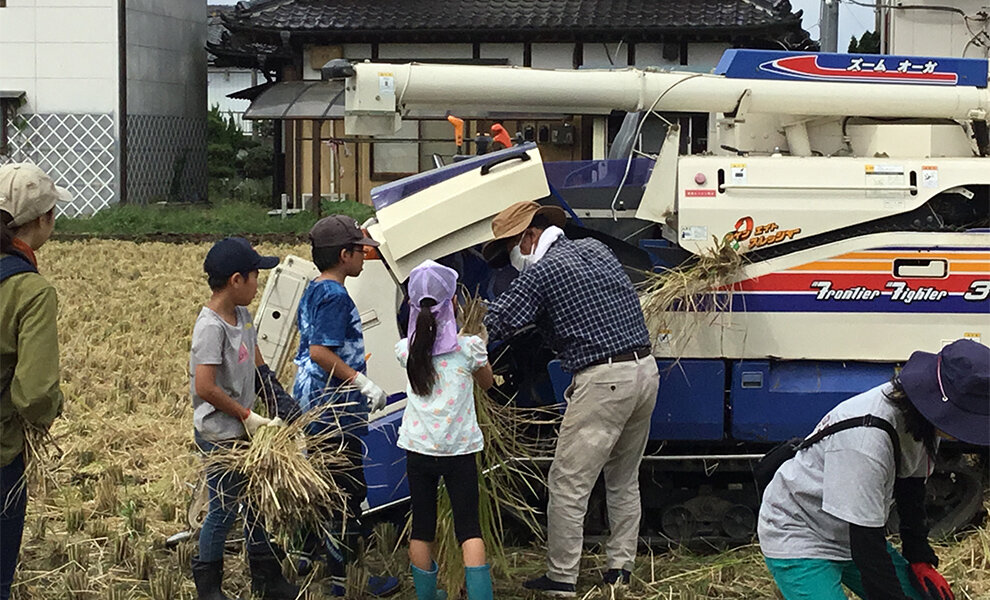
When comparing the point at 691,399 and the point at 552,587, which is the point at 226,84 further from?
the point at 552,587

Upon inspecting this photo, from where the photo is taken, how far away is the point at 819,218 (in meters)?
6.34

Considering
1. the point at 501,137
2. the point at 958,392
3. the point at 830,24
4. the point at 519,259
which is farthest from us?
the point at 830,24

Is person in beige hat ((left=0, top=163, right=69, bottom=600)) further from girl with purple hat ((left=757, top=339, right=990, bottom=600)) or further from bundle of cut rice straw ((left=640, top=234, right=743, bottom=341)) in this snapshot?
bundle of cut rice straw ((left=640, top=234, right=743, bottom=341))

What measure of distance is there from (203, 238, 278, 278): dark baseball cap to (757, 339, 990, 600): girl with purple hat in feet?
7.72

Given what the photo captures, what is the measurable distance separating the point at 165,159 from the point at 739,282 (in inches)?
874

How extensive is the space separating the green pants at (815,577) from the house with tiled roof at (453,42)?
18347 mm

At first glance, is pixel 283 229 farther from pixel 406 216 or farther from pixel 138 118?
pixel 406 216

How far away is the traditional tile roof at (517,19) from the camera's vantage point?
2247cm

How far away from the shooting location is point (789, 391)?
639 cm

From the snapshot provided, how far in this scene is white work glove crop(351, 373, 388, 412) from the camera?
17.9 feet

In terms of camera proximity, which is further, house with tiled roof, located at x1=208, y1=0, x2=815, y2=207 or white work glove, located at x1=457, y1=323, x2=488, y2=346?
house with tiled roof, located at x1=208, y1=0, x2=815, y2=207

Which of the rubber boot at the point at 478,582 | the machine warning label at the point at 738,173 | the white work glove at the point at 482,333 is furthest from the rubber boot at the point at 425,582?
the machine warning label at the point at 738,173

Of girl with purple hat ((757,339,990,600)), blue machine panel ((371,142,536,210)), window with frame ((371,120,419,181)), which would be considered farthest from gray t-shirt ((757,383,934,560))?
window with frame ((371,120,419,181))

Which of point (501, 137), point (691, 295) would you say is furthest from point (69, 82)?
point (691, 295)
